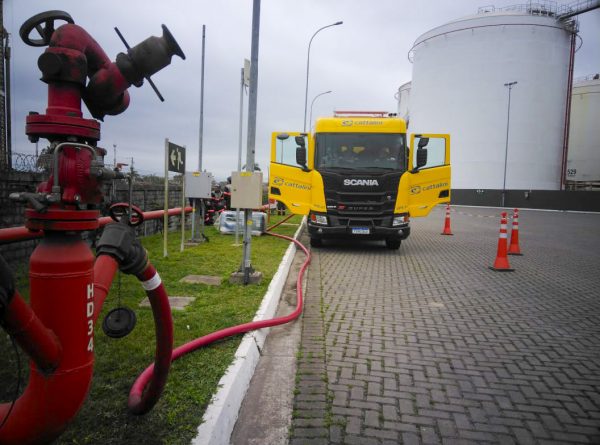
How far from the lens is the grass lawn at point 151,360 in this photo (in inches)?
100

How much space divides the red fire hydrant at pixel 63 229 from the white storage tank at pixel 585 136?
58082 mm

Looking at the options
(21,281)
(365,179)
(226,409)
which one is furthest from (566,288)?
(21,281)

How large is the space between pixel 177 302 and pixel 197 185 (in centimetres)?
542

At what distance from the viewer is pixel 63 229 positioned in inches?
74.3

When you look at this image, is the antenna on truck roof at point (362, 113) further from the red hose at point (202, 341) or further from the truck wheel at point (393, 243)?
the red hose at point (202, 341)

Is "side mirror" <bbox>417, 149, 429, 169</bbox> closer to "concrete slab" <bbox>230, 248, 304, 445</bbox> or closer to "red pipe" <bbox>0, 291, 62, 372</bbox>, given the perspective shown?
"concrete slab" <bbox>230, 248, 304, 445</bbox>

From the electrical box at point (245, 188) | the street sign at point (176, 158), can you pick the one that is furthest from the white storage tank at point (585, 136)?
the electrical box at point (245, 188)

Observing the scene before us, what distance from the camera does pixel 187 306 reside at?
513 centimetres

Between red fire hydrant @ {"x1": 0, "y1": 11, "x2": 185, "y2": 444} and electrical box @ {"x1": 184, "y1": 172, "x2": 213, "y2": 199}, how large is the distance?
8279 millimetres

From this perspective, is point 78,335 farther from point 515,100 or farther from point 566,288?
point 515,100

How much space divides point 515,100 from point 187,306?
4705 cm

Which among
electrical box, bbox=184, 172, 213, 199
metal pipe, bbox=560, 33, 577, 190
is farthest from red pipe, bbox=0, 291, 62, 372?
metal pipe, bbox=560, 33, 577, 190

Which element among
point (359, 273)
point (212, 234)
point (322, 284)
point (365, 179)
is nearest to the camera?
point (322, 284)

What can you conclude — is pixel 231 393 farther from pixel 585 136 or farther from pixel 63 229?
pixel 585 136
